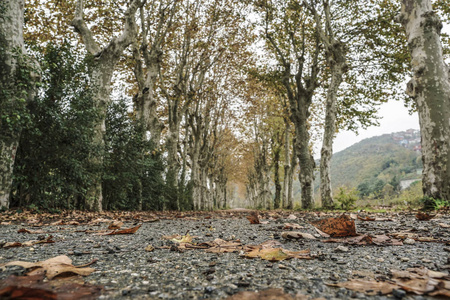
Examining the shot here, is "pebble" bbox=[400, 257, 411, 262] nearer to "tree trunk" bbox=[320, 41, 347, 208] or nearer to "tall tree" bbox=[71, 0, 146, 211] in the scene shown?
"tall tree" bbox=[71, 0, 146, 211]

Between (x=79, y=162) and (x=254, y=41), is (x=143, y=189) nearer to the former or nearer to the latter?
(x=79, y=162)

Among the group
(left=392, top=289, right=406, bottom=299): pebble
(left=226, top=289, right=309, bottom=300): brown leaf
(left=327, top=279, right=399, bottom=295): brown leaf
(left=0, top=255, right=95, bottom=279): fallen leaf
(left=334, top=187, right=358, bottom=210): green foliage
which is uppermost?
(left=0, top=255, right=95, bottom=279): fallen leaf

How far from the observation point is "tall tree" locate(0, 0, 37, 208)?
20.5ft

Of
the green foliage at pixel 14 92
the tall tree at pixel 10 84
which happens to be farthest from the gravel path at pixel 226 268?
the tall tree at pixel 10 84

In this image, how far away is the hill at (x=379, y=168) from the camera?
4069cm

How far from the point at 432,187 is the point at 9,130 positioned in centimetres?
1076

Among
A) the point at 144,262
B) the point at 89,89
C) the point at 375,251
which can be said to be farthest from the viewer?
the point at 89,89

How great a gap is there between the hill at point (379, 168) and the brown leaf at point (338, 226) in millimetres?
35769

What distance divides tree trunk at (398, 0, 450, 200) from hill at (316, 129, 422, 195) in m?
30.3

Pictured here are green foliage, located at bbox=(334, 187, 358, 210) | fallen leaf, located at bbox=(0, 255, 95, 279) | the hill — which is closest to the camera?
fallen leaf, located at bbox=(0, 255, 95, 279)

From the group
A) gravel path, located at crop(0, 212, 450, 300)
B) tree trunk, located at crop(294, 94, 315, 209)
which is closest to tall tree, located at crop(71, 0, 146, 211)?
gravel path, located at crop(0, 212, 450, 300)

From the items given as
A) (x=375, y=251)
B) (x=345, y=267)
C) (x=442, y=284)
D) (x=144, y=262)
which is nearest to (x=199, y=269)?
(x=144, y=262)

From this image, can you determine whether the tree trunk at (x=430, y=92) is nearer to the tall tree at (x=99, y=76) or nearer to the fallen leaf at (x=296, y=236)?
the fallen leaf at (x=296, y=236)

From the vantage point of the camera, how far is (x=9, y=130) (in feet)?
20.8
